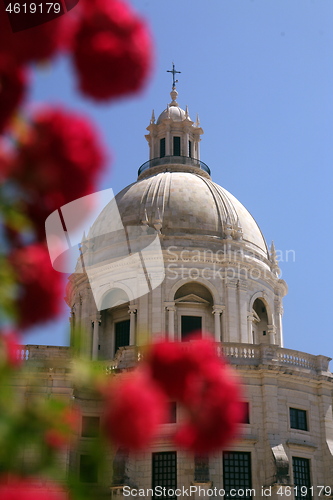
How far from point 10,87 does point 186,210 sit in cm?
4981

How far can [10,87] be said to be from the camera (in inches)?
155

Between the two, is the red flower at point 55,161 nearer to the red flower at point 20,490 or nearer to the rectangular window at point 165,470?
the red flower at point 20,490

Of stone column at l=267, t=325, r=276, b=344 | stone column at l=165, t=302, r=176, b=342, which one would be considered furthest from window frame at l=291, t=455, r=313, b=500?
stone column at l=267, t=325, r=276, b=344

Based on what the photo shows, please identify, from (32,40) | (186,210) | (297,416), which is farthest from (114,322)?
(32,40)

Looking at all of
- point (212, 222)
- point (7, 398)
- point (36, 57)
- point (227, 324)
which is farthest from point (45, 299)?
point (212, 222)

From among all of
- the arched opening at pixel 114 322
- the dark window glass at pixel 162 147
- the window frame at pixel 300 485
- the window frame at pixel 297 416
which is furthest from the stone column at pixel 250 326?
the dark window glass at pixel 162 147

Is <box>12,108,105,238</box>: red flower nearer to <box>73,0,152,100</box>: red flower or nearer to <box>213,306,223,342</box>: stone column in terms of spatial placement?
<box>73,0,152,100</box>: red flower

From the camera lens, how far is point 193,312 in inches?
1997

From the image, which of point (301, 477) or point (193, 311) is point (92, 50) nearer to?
point (301, 477)

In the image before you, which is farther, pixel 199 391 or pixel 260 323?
pixel 260 323

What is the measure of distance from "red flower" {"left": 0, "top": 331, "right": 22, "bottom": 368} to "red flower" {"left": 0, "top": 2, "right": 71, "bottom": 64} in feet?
4.25

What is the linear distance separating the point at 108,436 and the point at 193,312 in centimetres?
4711

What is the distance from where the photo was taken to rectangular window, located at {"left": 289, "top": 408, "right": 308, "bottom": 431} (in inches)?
1673

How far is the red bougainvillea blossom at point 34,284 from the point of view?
3.98 metres
